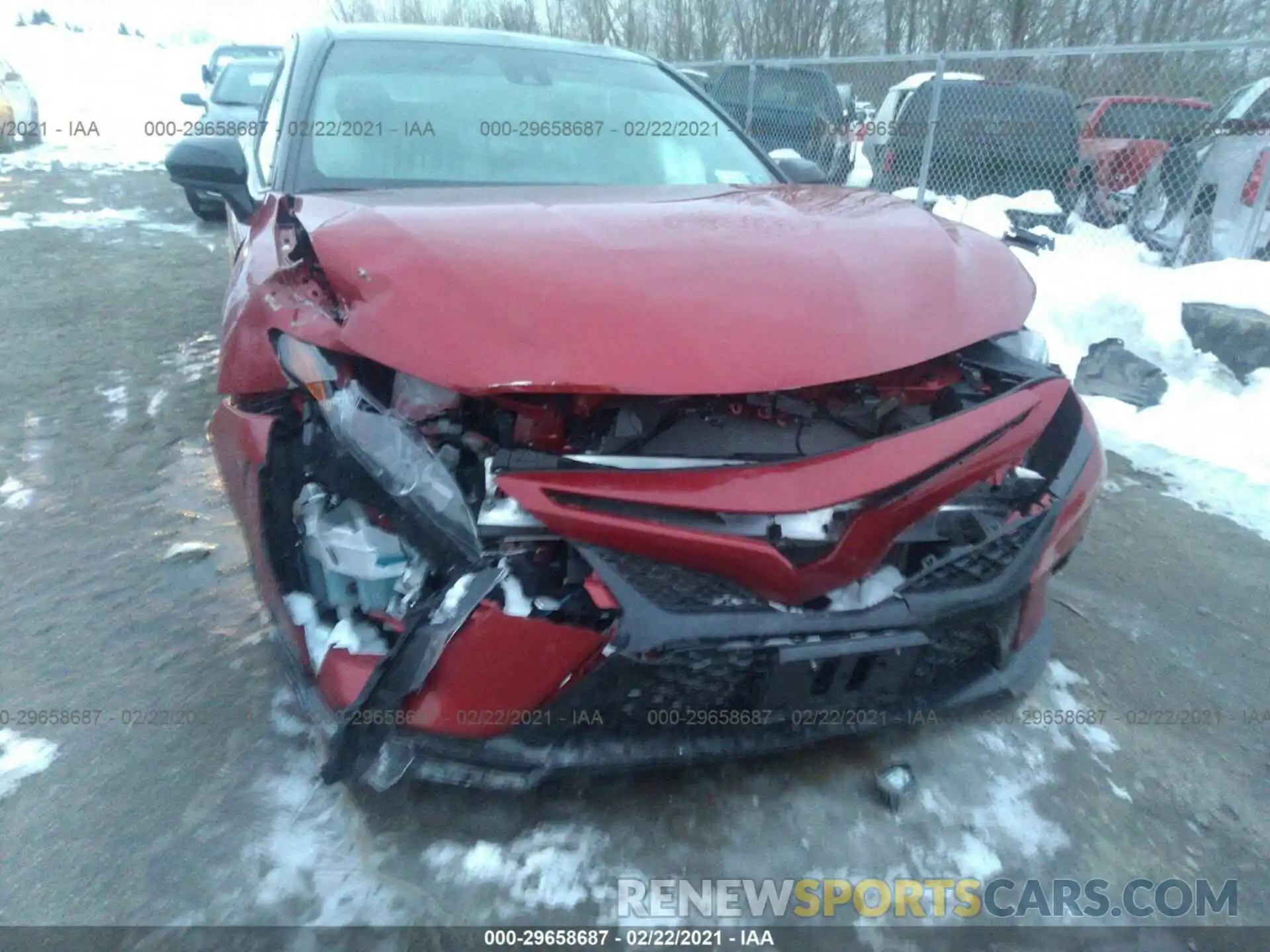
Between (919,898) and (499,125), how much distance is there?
8.66 ft

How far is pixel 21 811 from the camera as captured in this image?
186 centimetres

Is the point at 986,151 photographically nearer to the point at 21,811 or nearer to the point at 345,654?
the point at 345,654

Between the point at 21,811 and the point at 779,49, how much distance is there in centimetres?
2056

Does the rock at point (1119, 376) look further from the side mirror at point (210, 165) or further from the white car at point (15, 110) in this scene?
the white car at point (15, 110)

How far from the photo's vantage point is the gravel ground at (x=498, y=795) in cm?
170

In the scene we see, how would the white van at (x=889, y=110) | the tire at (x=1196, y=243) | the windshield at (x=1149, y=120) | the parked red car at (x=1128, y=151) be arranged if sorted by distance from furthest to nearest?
the white van at (x=889, y=110) → the parked red car at (x=1128, y=151) → the windshield at (x=1149, y=120) → the tire at (x=1196, y=243)

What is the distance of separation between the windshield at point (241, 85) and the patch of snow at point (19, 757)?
8.07 m

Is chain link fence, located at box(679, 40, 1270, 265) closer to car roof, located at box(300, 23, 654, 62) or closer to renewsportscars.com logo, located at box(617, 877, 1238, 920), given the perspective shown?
car roof, located at box(300, 23, 654, 62)

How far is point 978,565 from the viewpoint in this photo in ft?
5.79

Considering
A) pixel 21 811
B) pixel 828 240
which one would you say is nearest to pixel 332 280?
pixel 828 240

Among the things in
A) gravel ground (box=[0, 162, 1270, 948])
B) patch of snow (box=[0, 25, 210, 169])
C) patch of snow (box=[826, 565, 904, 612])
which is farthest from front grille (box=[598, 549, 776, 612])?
patch of snow (box=[0, 25, 210, 169])

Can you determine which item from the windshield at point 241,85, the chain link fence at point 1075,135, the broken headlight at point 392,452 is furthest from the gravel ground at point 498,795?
the windshield at point 241,85

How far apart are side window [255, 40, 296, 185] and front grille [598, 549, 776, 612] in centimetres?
187

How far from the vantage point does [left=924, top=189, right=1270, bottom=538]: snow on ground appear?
12.8 feet
